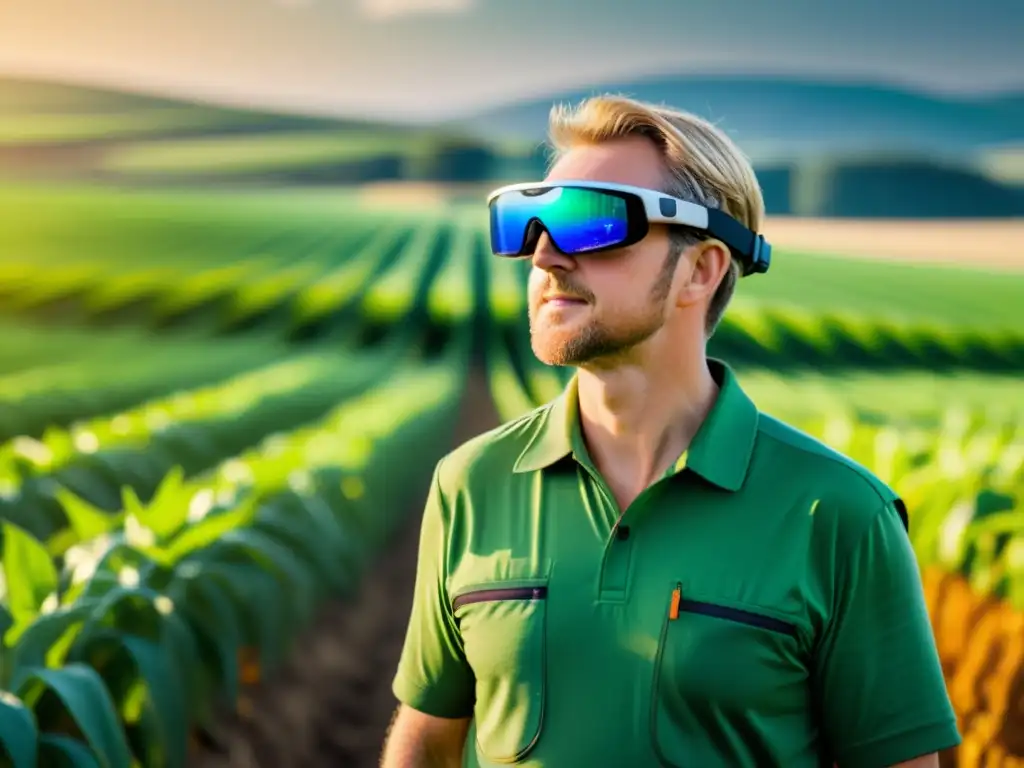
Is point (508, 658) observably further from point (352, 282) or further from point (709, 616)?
point (352, 282)

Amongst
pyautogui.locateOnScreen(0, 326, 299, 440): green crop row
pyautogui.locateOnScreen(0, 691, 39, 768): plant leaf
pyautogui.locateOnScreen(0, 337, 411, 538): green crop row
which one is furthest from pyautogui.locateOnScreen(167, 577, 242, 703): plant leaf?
pyautogui.locateOnScreen(0, 326, 299, 440): green crop row

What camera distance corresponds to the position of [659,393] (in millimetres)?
1941

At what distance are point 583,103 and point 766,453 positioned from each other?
0.55 m

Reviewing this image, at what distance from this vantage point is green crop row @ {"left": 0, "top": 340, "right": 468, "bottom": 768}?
2803mm

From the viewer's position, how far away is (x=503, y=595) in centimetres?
184

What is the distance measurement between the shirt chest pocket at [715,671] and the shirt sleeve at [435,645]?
13.8 inches

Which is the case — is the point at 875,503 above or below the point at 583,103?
below

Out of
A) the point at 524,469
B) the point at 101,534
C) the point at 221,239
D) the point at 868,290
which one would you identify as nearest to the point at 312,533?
the point at 101,534

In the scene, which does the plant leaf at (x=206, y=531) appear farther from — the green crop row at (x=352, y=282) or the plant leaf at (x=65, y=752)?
the green crop row at (x=352, y=282)

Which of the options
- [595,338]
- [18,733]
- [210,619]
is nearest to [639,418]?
[595,338]

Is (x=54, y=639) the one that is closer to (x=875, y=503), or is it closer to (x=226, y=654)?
(x=226, y=654)

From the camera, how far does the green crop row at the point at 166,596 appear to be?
2.80 meters

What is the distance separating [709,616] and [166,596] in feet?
7.15

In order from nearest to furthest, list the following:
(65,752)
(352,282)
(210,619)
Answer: (65,752) → (210,619) → (352,282)
